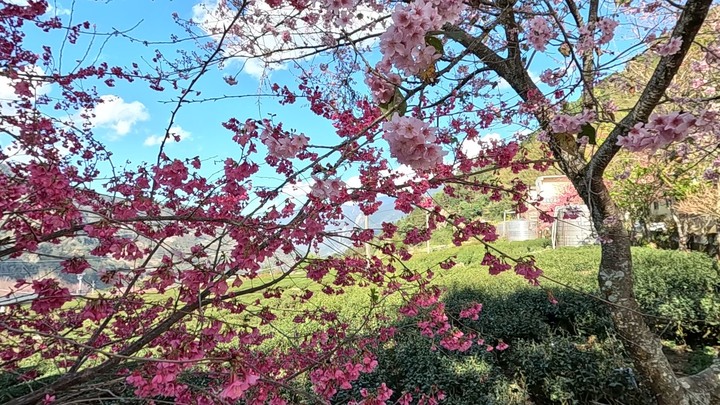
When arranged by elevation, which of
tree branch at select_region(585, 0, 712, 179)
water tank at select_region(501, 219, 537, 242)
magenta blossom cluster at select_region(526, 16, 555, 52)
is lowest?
A: water tank at select_region(501, 219, 537, 242)

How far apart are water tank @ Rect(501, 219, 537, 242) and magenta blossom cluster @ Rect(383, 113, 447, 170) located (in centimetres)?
2251

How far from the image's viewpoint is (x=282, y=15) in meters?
3.05

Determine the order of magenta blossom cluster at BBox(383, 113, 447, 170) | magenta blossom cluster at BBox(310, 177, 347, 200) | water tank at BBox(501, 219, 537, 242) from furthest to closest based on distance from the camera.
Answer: water tank at BBox(501, 219, 537, 242) < magenta blossom cluster at BBox(310, 177, 347, 200) < magenta blossom cluster at BBox(383, 113, 447, 170)

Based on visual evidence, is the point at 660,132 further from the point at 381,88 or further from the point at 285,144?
the point at 285,144

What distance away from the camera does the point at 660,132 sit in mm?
1297

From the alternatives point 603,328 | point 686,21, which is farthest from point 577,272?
point 686,21

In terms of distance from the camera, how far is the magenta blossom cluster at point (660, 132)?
4.00ft

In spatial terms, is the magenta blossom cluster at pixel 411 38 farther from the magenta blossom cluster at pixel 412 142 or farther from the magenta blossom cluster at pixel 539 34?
the magenta blossom cluster at pixel 539 34

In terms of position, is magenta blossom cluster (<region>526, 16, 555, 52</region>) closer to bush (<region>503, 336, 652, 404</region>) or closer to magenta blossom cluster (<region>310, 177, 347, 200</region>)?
magenta blossom cluster (<region>310, 177, 347, 200</region>)

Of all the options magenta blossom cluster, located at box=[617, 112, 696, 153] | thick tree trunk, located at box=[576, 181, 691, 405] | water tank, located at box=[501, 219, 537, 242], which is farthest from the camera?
water tank, located at box=[501, 219, 537, 242]

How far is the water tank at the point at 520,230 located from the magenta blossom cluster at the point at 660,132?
72.1ft

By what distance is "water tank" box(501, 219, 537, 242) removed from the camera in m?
21.8

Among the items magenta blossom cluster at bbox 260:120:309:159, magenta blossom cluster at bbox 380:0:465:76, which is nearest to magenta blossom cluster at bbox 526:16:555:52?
magenta blossom cluster at bbox 380:0:465:76

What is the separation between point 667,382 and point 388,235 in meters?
2.04
